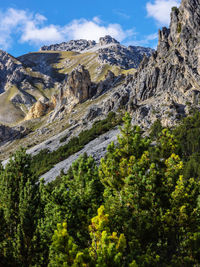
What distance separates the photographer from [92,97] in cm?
13625

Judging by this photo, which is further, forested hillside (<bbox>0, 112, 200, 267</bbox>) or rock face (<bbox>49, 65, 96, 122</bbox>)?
rock face (<bbox>49, 65, 96, 122</bbox>)

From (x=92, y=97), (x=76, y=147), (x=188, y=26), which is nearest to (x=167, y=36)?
(x=188, y=26)

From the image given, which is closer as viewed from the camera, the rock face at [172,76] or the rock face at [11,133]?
the rock face at [172,76]

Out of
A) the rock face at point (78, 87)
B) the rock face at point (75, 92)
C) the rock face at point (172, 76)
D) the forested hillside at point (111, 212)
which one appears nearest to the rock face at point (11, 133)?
the rock face at point (75, 92)

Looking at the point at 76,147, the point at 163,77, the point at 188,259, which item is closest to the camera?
the point at 188,259

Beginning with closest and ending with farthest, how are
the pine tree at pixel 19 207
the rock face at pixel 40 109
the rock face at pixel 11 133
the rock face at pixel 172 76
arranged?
the pine tree at pixel 19 207 < the rock face at pixel 172 76 < the rock face at pixel 11 133 < the rock face at pixel 40 109

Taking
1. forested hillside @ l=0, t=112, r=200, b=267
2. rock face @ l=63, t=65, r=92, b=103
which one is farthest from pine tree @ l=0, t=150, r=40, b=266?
rock face @ l=63, t=65, r=92, b=103

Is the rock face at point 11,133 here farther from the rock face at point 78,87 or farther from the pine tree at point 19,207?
the pine tree at point 19,207

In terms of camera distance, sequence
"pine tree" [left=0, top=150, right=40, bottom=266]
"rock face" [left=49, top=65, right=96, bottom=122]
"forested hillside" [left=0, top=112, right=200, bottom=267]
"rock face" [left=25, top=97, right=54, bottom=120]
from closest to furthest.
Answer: "forested hillside" [left=0, top=112, right=200, bottom=267] → "pine tree" [left=0, top=150, right=40, bottom=266] → "rock face" [left=49, top=65, right=96, bottom=122] → "rock face" [left=25, top=97, right=54, bottom=120]

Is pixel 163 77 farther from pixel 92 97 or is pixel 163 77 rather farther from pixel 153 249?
pixel 153 249

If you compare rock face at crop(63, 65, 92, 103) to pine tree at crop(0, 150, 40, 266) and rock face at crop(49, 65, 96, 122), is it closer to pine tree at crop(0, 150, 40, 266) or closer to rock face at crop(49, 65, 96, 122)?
rock face at crop(49, 65, 96, 122)

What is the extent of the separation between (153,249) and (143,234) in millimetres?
1671

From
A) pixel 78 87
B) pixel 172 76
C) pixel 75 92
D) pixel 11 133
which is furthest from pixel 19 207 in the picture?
pixel 11 133

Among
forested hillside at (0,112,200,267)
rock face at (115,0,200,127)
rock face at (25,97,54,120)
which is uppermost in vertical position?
rock face at (25,97,54,120)
